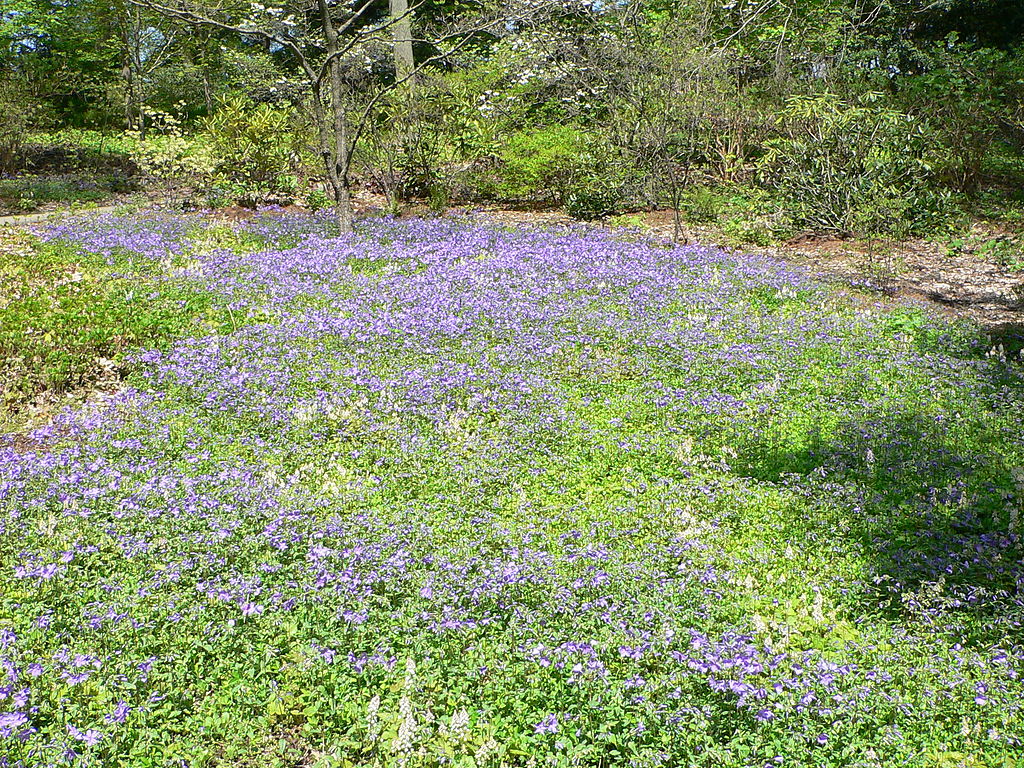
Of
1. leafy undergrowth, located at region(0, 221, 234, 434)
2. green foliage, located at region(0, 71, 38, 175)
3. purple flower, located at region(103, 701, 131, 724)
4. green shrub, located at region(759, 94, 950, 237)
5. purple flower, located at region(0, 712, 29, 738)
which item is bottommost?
purple flower, located at region(103, 701, 131, 724)

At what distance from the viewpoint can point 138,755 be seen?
2.92m

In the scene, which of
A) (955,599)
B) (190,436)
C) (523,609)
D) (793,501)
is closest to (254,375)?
(190,436)

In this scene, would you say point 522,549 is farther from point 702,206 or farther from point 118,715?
point 702,206

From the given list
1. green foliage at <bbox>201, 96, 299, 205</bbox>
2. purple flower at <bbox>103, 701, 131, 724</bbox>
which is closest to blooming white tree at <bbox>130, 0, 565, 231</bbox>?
green foliage at <bbox>201, 96, 299, 205</bbox>

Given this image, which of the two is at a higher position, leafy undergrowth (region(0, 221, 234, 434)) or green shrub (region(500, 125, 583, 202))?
green shrub (region(500, 125, 583, 202))

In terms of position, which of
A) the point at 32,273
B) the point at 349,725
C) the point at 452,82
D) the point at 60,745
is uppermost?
the point at 452,82

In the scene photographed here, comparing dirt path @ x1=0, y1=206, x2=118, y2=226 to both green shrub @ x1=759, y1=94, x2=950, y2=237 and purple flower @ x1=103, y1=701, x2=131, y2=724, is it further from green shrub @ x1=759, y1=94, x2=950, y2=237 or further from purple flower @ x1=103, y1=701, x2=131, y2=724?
purple flower @ x1=103, y1=701, x2=131, y2=724

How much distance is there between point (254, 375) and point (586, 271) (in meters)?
4.57

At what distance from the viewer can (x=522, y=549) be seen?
412cm

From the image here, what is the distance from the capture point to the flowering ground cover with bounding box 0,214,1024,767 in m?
3.02

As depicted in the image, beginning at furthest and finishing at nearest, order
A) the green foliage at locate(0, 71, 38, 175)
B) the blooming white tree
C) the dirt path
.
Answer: the green foliage at locate(0, 71, 38, 175)
the dirt path
the blooming white tree

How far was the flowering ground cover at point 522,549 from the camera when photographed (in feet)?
9.91

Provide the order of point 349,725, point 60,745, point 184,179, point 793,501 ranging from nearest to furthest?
point 60,745 < point 349,725 < point 793,501 < point 184,179

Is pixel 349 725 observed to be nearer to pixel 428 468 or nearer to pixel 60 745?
pixel 60 745
